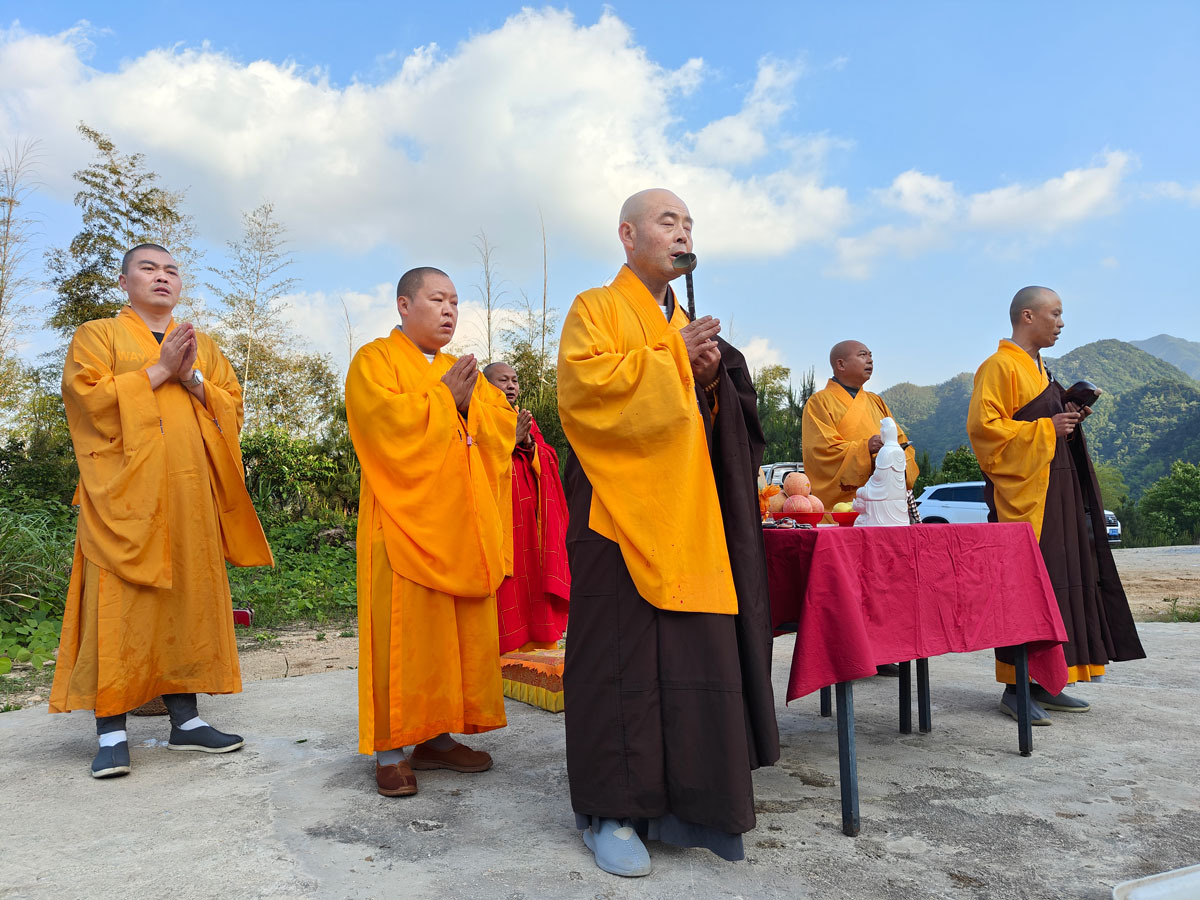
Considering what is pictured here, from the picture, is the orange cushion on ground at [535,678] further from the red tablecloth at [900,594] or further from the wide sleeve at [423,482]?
the red tablecloth at [900,594]

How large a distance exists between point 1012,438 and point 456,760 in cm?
306

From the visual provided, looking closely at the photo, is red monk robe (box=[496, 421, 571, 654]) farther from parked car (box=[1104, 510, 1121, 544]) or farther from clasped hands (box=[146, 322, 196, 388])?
parked car (box=[1104, 510, 1121, 544])

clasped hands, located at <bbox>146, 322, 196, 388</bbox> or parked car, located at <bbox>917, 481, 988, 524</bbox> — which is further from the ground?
clasped hands, located at <bbox>146, 322, 196, 388</bbox>

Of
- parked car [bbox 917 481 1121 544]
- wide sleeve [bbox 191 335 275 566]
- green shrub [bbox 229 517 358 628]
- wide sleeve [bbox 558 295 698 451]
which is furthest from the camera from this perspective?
parked car [bbox 917 481 1121 544]

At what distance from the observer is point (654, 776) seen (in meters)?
2.28

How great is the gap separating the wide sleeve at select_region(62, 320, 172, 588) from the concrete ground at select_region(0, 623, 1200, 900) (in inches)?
33.7

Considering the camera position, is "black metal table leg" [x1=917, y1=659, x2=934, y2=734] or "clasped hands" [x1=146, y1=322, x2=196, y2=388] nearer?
"clasped hands" [x1=146, y1=322, x2=196, y2=388]

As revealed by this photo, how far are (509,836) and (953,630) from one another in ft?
5.62

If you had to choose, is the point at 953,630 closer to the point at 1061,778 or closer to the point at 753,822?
the point at 1061,778

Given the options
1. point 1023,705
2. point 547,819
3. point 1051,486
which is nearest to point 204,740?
point 547,819

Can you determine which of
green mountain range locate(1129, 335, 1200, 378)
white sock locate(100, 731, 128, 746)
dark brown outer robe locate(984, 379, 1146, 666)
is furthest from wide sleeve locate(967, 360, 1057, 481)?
green mountain range locate(1129, 335, 1200, 378)

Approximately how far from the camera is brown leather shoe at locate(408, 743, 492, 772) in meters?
3.19

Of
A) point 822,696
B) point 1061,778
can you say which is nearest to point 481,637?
point 822,696

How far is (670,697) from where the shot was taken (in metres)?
2.30
